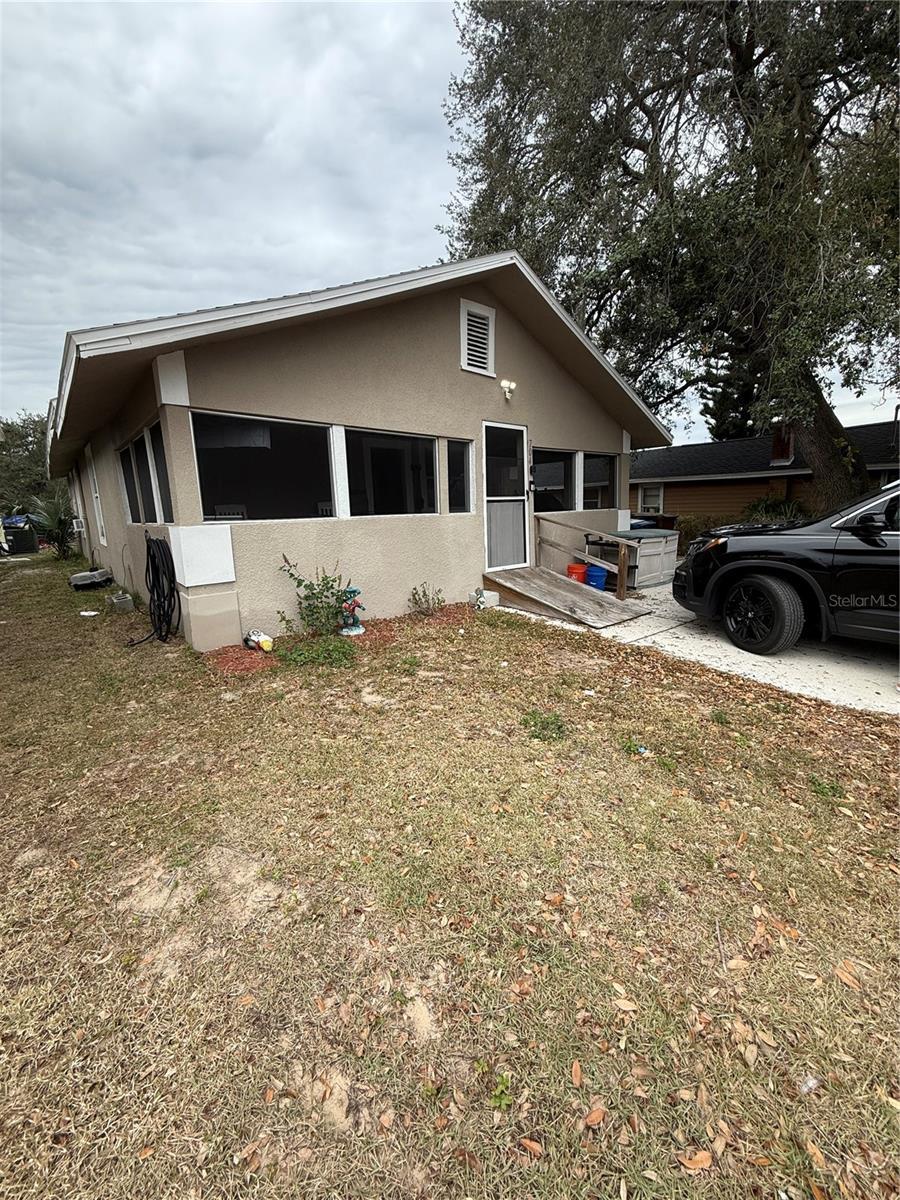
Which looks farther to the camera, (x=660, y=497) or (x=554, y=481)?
(x=660, y=497)

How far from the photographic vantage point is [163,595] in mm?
5926

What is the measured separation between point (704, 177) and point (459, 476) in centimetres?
680

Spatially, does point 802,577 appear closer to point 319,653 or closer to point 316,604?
point 319,653

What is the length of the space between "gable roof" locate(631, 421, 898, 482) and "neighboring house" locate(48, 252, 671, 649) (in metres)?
9.67

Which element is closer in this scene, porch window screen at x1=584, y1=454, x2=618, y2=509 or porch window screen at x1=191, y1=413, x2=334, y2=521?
porch window screen at x1=191, y1=413, x2=334, y2=521

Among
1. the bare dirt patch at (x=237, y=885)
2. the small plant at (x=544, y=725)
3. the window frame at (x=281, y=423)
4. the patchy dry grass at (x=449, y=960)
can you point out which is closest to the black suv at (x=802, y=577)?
the patchy dry grass at (x=449, y=960)

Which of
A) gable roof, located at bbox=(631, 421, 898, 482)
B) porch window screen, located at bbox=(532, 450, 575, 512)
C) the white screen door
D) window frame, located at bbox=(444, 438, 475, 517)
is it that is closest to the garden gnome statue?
window frame, located at bbox=(444, 438, 475, 517)

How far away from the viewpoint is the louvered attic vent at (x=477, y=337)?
7.08 metres

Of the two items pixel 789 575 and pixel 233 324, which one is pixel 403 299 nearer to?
pixel 233 324

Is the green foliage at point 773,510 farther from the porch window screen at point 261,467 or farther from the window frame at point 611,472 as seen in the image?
the porch window screen at point 261,467

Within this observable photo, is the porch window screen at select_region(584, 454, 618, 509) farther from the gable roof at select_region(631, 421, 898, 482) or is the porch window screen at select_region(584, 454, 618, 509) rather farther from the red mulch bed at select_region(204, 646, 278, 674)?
the gable roof at select_region(631, 421, 898, 482)

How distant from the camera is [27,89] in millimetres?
5547

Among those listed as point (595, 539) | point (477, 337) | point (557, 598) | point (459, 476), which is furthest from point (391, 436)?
point (595, 539)

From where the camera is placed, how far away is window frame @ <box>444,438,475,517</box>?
7215mm
